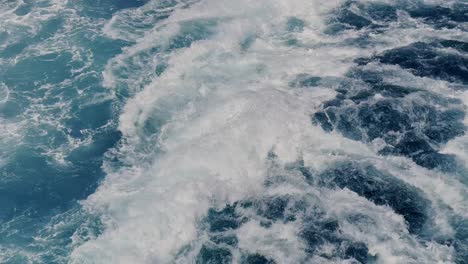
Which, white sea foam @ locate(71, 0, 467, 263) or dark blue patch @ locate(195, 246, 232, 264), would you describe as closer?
dark blue patch @ locate(195, 246, 232, 264)

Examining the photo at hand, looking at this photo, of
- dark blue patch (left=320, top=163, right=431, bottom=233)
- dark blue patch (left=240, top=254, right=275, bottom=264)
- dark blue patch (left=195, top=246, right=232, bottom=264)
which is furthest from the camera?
dark blue patch (left=320, top=163, right=431, bottom=233)

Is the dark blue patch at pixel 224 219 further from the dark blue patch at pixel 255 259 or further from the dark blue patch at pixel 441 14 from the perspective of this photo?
the dark blue patch at pixel 441 14

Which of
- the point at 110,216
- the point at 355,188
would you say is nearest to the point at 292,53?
the point at 355,188

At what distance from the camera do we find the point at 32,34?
44.2 meters

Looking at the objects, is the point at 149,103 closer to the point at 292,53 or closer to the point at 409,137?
the point at 292,53

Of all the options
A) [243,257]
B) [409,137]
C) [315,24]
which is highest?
[315,24]

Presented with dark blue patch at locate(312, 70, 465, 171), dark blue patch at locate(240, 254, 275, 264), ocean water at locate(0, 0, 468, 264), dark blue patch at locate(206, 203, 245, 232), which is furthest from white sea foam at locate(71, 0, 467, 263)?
dark blue patch at locate(312, 70, 465, 171)

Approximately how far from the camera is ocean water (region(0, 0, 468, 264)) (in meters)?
26.9

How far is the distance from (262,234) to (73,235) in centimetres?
1213

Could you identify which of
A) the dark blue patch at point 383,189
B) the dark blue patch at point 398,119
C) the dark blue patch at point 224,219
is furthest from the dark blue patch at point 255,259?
the dark blue patch at point 398,119

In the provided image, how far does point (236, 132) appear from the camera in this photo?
109 ft

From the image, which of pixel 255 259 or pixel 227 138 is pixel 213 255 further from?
pixel 227 138

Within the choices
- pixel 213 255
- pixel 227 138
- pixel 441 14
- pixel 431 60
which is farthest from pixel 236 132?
pixel 441 14

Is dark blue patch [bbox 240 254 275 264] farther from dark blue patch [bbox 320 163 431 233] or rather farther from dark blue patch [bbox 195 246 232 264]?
dark blue patch [bbox 320 163 431 233]
